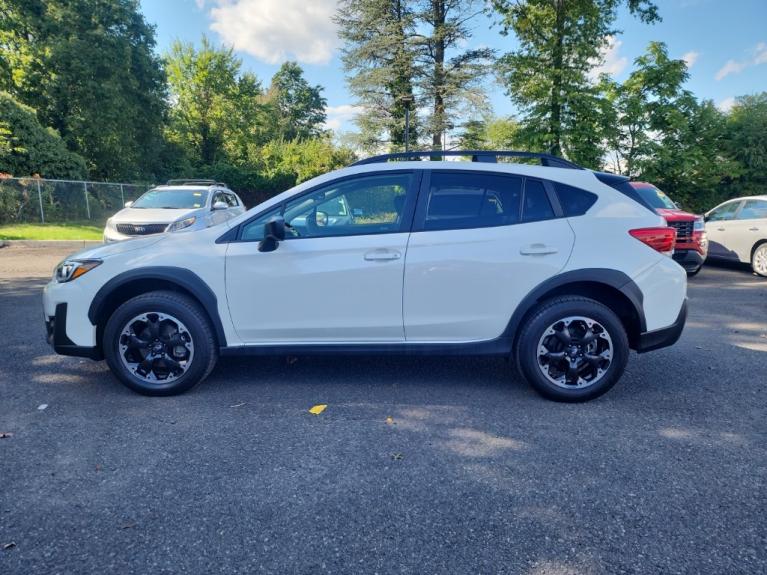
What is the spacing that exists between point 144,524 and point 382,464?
1256mm

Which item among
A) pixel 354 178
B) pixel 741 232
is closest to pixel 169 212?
pixel 354 178

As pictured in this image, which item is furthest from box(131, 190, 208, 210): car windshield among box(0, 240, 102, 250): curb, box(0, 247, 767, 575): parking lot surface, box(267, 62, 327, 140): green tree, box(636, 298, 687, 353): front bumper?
box(267, 62, 327, 140): green tree

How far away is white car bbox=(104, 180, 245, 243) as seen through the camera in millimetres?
10305

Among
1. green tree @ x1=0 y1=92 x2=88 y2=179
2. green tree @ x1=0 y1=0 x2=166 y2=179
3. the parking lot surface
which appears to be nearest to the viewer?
the parking lot surface

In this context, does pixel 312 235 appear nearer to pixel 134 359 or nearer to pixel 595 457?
pixel 134 359

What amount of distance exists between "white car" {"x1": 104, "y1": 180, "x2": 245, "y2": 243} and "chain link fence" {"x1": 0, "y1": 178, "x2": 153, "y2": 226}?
8.47m

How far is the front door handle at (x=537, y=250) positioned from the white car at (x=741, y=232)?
9.14m

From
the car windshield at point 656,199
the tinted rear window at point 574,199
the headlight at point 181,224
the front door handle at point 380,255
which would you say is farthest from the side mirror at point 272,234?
the car windshield at point 656,199

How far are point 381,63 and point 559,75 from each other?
1110cm

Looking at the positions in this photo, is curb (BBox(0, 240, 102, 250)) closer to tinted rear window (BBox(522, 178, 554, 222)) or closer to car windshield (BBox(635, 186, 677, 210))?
tinted rear window (BBox(522, 178, 554, 222))

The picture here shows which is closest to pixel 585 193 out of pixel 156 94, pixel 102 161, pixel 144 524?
pixel 144 524

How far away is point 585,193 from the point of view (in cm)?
384

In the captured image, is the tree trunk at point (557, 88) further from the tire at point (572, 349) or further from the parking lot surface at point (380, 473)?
the tire at point (572, 349)

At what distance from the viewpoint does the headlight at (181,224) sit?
1034cm
